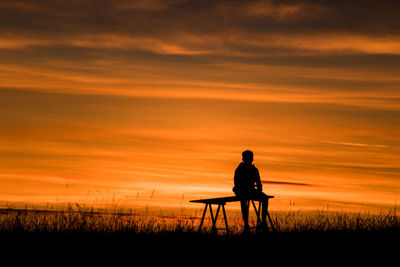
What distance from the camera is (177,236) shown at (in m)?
11.6

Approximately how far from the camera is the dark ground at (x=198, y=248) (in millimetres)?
8953

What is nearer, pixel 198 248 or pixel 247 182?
Result: pixel 198 248

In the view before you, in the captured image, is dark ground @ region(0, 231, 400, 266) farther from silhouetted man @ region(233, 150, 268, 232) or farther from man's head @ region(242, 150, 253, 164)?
man's head @ region(242, 150, 253, 164)

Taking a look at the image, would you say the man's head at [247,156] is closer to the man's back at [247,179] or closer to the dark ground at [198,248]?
the man's back at [247,179]

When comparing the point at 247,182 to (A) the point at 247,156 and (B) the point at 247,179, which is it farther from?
(A) the point at 247,156

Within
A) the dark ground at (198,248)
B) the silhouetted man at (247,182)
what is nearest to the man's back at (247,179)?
the silhouetted man at (247,182)

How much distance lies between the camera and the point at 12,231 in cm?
1184

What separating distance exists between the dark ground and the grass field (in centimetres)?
2

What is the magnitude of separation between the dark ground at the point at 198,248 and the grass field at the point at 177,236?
2 cm

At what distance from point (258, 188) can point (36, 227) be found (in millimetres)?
5489

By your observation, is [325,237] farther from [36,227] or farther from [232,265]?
[36,227]

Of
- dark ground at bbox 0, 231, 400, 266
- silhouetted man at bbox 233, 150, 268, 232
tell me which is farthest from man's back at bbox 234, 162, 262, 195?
dark ground at bbox 0, 231, 400, 266

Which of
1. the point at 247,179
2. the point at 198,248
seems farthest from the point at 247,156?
the point at 198,248

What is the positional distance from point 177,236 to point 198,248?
5.84 feet
